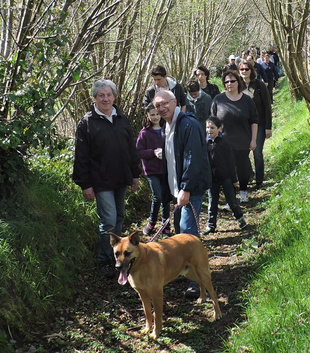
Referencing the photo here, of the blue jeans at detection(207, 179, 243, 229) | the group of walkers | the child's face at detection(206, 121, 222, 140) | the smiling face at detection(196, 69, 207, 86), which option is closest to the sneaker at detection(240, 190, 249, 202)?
the group of walkers

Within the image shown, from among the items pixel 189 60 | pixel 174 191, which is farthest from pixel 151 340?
pixel 189 60

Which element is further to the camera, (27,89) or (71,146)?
(71,146)

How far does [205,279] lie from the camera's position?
14.7 feet

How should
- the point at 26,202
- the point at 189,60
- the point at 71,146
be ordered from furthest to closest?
the point at 189,60 < the point at 71,146 < the point at 26,202

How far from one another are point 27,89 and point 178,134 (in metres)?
1.71

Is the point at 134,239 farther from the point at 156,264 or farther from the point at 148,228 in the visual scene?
the point at 148,228

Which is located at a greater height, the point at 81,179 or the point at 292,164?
the point at 81,179

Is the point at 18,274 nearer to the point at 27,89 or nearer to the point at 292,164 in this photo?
the point at 27,89

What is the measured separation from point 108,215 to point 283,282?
2.17 metres

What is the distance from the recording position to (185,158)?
15.6 feet

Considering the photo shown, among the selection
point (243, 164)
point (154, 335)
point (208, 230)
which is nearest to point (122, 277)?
point (154, 335)

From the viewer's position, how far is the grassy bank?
3.48 m

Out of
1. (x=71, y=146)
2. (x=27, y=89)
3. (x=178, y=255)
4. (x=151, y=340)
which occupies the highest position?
(x=27, y=89)

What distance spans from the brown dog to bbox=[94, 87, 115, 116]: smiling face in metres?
1.77
